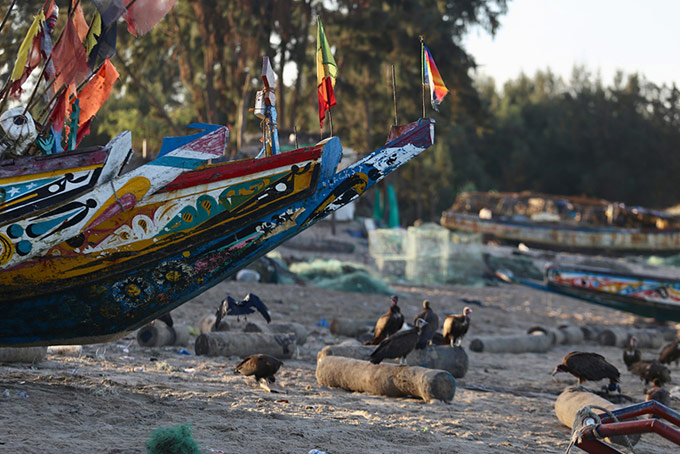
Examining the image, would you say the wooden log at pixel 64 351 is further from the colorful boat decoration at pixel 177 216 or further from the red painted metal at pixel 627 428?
the red painted metal at pixel 627 428

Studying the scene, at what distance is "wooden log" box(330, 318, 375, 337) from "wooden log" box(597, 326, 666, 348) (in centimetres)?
607

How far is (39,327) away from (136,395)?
1.17 meters

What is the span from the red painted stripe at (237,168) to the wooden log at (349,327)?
646 centimetres

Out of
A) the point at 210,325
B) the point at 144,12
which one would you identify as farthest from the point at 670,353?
the point at 144,12

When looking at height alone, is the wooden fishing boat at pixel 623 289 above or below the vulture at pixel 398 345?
below

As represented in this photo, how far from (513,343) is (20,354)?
9.31 meters

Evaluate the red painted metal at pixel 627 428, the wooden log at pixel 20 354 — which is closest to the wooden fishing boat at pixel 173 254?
the wooden log at pixel 20 354

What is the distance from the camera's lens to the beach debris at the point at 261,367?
8156 mm

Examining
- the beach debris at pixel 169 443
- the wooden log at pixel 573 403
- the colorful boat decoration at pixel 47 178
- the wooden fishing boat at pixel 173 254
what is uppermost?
the colorful boat decoration at pixel 47 178

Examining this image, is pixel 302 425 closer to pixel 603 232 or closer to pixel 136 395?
pixel 136 395

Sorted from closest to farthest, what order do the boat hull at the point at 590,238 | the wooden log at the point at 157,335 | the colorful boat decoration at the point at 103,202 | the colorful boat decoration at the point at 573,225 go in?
the colorful boat decoration at the point at 103,202 → the wooden log at the point at 157,335 → the boat hull at the point at 590,238 → the colorful boat decoration at the point at 573,225

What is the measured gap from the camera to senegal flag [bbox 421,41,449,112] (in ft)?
26.8

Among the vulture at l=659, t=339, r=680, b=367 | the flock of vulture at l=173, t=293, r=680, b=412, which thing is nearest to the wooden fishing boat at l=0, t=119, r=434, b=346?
the flock of vulture at l=173, t=293, r=680, b=412

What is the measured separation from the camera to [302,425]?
6441mm
